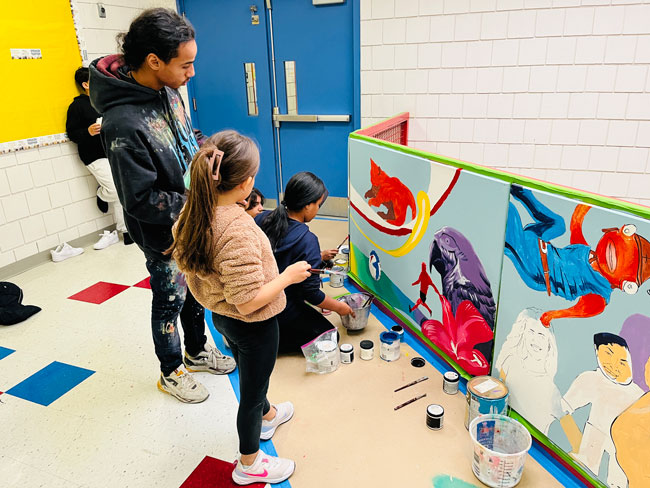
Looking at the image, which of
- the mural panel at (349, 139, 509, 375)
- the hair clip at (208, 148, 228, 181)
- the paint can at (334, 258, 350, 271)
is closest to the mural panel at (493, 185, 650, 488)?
the mural panel at (349, 139, 509, 375)

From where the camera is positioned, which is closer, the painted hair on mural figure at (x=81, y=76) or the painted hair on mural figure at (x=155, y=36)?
the painted hair on mural figure at (x=155, y=36)

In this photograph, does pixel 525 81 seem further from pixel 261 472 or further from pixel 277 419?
pixel 261 472

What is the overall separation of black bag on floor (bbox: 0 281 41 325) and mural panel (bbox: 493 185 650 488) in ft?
8.86

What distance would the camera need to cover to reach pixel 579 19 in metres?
3.31

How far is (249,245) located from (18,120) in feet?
9.89

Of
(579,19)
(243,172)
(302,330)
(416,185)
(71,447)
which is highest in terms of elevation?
(579,19)

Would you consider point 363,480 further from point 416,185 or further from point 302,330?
point 416,185

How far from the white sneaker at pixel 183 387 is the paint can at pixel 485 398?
114 centimetres

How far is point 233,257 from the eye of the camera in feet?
4.31

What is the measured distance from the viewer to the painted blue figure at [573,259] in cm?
135

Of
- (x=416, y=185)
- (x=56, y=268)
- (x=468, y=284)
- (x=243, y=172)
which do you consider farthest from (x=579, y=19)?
(x=56, y=268)

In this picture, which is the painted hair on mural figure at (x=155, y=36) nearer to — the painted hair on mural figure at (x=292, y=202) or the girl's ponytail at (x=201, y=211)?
the girl's ponytail at (x=201, y=211)

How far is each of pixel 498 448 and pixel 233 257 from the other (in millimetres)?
1223

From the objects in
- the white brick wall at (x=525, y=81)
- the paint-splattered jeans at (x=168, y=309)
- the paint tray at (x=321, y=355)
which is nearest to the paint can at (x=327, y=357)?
the paint tray at (x=321, y=355)
